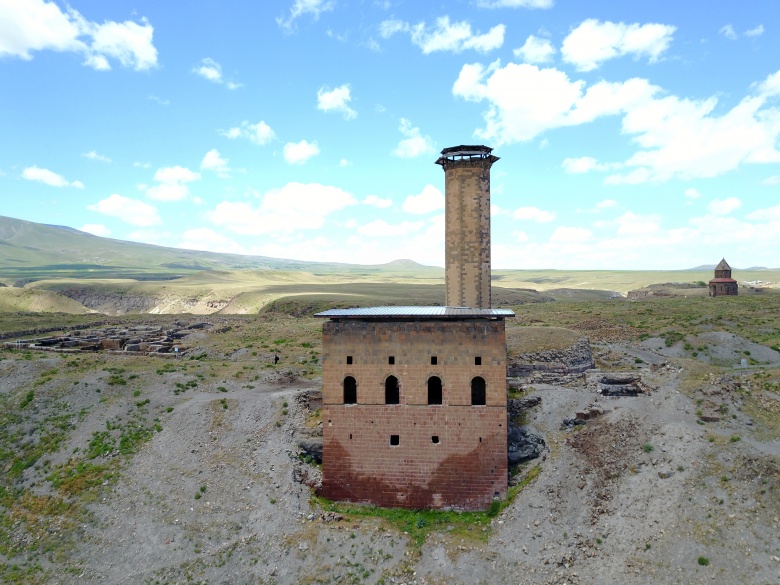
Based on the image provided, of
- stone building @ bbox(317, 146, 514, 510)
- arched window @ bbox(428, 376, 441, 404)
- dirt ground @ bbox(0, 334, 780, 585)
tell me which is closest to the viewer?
dirt ground @ bbox(0, 334, 780, 585)

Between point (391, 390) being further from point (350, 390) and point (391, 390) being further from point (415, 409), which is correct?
point (350, 390)

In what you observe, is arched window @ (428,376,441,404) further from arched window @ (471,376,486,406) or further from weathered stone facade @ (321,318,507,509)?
arched window @ (471,376,486,406)

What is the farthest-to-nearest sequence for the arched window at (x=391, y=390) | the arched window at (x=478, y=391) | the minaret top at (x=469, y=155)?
1. the minaret top at (x=469, y=155)
2. the arched window at (x=391, y=390)
3. the arched window at (x=478, y=391)

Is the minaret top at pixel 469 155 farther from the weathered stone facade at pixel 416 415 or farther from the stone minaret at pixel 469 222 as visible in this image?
the weathered stone facade at pixel 416 415

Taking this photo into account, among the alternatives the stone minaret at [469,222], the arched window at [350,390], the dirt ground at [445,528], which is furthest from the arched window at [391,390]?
the stone minaret at [469,222]

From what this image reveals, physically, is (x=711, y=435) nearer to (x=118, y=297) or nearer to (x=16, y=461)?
(x=16, y=461)

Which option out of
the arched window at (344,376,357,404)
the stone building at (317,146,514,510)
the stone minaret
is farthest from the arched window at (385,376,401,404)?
the stone minaret

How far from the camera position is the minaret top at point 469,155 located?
29.7m

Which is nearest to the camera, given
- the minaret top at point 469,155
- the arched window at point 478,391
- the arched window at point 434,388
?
the arched window at point 478,391

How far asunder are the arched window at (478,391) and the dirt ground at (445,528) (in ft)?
13.4

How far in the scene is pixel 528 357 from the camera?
107 feet

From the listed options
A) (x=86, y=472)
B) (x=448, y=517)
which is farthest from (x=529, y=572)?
(x=86, y=472)

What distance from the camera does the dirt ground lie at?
18406 mm

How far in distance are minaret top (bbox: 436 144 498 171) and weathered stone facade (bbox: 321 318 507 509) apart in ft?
35.9
